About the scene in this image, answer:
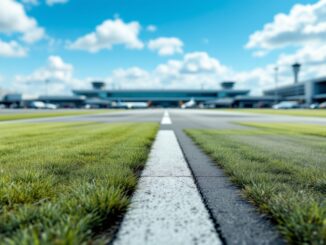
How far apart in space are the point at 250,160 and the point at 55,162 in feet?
13.6

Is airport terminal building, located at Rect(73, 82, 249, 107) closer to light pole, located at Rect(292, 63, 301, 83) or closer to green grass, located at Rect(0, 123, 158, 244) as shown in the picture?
light pole, located at Rect(292, 63, 301, 83)

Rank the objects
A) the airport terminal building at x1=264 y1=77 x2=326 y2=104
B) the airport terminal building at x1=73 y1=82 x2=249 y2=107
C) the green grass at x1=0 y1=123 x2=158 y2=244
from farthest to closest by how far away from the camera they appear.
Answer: the airport terminal building at x1=73 y1=82 x2=249 y2=107, the airport terminal building at x1=264 y1=77 x2=326 y2=104, the green grass at x1=0 y1=123 x2=158 y2=244

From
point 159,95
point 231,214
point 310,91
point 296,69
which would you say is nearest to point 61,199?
point 231,214

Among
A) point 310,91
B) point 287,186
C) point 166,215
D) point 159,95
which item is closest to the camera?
point 166,215

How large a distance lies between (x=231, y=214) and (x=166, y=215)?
2.46ft

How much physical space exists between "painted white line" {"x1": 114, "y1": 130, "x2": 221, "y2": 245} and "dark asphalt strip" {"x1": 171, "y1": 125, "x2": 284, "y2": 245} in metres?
0.11

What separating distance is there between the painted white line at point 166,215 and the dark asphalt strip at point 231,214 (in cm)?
11

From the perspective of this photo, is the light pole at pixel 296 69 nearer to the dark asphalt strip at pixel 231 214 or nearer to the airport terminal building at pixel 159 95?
the airport terminal building at pixel 159 95

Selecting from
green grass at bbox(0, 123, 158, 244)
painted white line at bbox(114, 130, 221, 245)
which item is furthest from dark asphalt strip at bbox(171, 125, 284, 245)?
green grass at bbox(0, 123, 158, 244)

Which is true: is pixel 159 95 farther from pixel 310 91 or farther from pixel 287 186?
pixel 287 186

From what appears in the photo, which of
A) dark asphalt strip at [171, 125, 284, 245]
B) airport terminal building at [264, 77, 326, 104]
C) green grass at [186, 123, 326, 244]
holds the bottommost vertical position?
dark asphalt strip at [171, 125, 284, 245]

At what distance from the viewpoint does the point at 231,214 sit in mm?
2775

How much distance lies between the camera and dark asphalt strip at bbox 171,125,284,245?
88.9 inches

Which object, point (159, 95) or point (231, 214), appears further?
point (159, 95)
